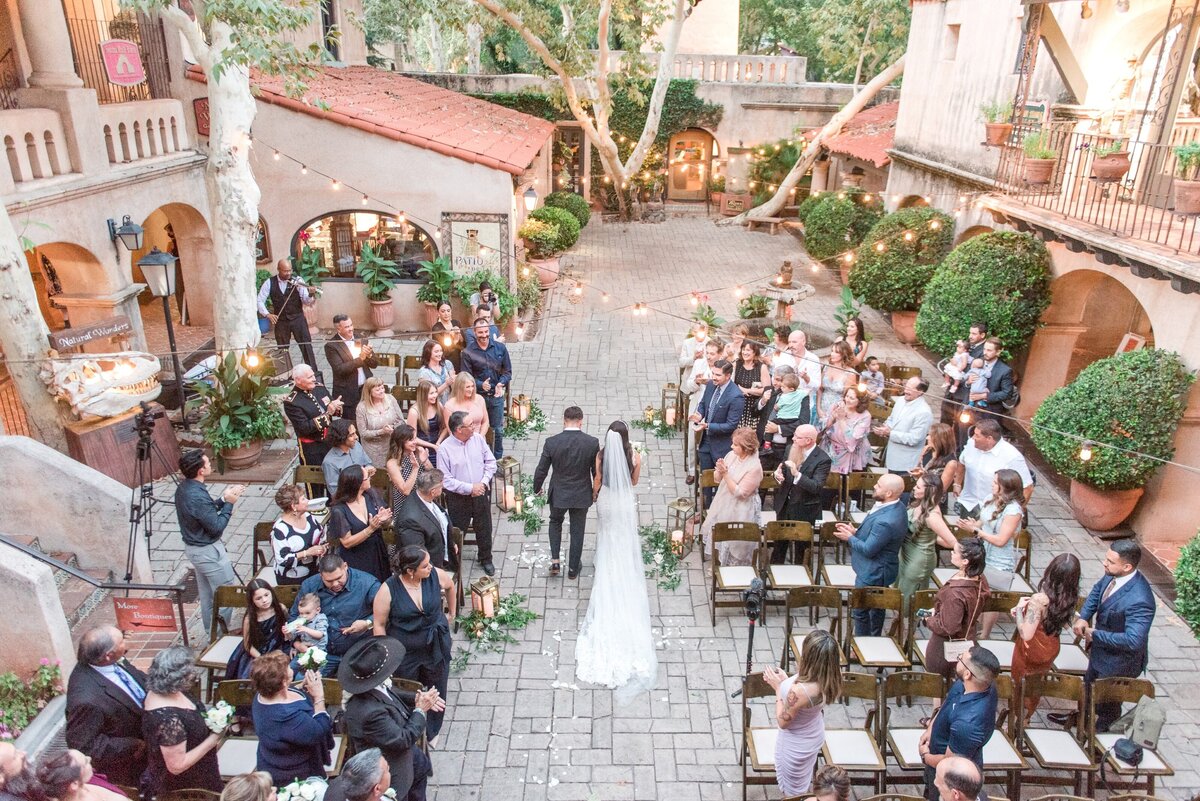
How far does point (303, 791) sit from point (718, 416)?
554 centimetres

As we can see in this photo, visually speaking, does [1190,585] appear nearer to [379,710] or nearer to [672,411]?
[672,411]

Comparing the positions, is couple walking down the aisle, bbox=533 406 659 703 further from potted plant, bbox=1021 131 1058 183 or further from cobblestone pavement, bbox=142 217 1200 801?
potted plant, bbox=1021 131 1058 183

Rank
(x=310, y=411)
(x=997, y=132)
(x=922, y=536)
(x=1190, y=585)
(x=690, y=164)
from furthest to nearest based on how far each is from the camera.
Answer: (x=690, y=164)
(x=997, y=132)
(x=310, y=411)
(x=1190, y=585)
(x=922, y=536)

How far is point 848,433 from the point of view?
8422 mm

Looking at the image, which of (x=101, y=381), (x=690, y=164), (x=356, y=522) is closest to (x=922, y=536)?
(x=356, y=522)

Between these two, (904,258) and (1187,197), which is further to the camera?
(904,258)

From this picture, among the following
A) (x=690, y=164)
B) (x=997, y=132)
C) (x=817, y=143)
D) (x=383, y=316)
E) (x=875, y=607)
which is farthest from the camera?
(x=690, y=164)

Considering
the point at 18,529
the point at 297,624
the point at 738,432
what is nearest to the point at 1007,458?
the point at 738,432

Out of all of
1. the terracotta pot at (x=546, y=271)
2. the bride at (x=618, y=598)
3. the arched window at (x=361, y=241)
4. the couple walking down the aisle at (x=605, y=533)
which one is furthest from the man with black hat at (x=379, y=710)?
the terracotta pot at (x=546, y=271)

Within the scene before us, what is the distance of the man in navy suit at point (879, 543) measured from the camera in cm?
641

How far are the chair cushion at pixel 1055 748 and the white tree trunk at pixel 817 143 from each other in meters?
17.5

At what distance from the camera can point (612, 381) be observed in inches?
516

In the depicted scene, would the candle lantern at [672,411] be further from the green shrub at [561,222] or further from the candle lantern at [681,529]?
the green shrub at [561,222]

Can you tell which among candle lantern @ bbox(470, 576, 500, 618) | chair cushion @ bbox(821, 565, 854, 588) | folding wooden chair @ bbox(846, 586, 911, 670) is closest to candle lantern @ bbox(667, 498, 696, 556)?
chair cushion @ bbox(821, 565, 854, 588)
